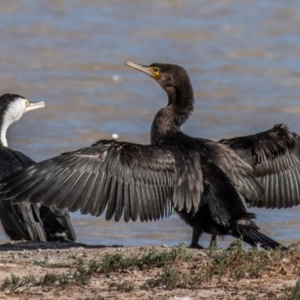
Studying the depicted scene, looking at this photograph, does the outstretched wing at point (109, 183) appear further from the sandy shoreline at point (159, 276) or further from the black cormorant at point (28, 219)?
the black cormorant at point (28, 219)

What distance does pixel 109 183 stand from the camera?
31.3 ft

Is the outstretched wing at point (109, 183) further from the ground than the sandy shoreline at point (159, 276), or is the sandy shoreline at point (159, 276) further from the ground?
the outstretched wing at point (109, 183)

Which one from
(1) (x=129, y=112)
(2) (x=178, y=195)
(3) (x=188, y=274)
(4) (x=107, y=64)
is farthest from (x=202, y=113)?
(3) (x=188, y=274)

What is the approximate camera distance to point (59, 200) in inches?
372

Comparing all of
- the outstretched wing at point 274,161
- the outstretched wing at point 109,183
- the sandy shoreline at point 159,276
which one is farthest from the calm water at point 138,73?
the sandy shoreline at point 159,276

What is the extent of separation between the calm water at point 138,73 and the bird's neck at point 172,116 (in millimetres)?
2898

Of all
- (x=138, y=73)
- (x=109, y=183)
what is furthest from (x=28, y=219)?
(x=138, y=73)

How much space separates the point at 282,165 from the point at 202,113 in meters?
8.68

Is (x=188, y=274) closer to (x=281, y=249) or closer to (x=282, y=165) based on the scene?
(x=281, y=249)

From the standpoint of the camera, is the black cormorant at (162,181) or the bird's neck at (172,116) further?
the bird's neck at (172,116)

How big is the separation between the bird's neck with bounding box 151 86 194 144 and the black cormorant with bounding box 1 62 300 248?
0.04ft

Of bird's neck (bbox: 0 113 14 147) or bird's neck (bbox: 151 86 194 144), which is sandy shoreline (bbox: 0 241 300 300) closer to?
bird's neck (bbox: 151 86 194 144)

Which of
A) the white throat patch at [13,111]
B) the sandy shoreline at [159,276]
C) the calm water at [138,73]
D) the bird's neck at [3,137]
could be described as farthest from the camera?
the calm water at [138,73]

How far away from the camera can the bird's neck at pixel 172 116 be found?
10.5m
